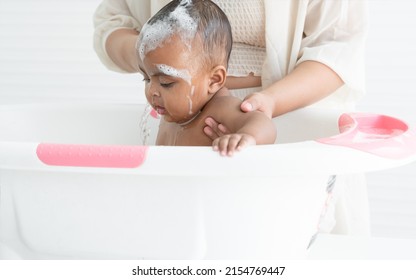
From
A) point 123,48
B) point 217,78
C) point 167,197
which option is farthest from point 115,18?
point 167,197

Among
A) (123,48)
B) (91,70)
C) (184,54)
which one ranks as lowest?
(91,70)

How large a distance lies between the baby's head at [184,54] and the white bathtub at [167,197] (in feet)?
0.81

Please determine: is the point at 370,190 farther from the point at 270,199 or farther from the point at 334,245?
the point at 270,199

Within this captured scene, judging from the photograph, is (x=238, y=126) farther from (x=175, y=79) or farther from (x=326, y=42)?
(x=326, y=42)

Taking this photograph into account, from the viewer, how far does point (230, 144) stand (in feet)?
3.08

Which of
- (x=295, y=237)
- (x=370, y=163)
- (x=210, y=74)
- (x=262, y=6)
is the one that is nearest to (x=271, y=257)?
(x=295, y=237)

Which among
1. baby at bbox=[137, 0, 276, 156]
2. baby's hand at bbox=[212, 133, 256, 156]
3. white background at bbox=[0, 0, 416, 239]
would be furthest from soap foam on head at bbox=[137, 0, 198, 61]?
white background at bbox=[0, 0, 416, 239]

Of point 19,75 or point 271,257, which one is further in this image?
point 19,75

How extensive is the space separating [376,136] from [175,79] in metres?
0.33

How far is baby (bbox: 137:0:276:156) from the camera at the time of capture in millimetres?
1149

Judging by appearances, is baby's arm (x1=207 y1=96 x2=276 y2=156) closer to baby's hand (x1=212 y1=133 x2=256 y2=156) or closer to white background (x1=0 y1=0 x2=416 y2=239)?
baby's hand (x1=212 y1=133 x2=256 y2=156)

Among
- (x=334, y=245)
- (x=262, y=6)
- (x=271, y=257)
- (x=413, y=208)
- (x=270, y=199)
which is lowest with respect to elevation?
(x=413, y=208)

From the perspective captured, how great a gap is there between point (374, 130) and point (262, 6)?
37 cm

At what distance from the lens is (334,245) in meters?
1.29
